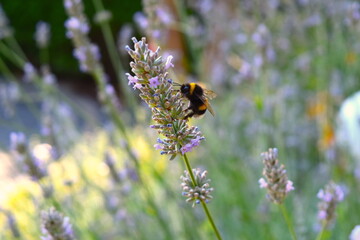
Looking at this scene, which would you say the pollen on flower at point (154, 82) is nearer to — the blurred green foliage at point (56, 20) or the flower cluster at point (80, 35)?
the flower cluster at point (80, 35)

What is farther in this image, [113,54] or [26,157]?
[113,54]

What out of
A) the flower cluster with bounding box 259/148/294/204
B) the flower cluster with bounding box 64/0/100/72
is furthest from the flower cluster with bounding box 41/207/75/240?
the flower cluster with bounding box 64/0/100/72

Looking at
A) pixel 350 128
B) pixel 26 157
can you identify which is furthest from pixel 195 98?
pixel 350 128

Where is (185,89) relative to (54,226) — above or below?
above

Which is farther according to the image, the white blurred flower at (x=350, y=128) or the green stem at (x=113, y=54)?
the white blurred flower at (x=350, y=128)

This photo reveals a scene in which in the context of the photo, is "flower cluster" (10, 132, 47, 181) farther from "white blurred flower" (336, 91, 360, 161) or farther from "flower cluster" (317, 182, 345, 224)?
"white blurred flower" (336, 91, 360, 161)

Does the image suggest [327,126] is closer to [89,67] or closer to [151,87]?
[89,67]

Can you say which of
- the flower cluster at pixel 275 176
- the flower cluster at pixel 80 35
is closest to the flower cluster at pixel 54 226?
the flower cluster at pixel 275 176

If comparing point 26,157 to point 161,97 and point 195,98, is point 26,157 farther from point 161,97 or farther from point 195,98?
point 161,97
